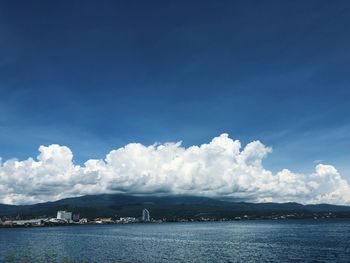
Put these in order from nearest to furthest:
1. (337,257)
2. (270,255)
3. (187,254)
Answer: (337,257) → (270,255) → (187,254)

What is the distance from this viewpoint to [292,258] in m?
106

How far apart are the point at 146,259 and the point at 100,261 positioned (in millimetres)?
12779

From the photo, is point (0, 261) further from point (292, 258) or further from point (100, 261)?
point (292, 258)

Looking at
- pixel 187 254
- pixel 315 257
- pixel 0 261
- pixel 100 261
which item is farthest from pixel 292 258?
pixel 0 261

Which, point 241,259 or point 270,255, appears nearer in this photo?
point 241,259

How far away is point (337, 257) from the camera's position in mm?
104625

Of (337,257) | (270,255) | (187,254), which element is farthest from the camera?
(187,254)

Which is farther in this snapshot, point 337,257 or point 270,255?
point 270,255

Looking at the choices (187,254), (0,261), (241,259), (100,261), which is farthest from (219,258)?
(0,261)

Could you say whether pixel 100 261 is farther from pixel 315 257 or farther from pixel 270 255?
pixel 315 257

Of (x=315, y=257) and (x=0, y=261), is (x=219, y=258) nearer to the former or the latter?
(x=315, y=257)

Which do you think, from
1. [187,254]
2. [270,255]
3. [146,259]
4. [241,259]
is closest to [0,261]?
[146,259]

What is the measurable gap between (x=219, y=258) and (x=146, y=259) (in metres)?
20.5

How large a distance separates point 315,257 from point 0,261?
84733 millimetres
